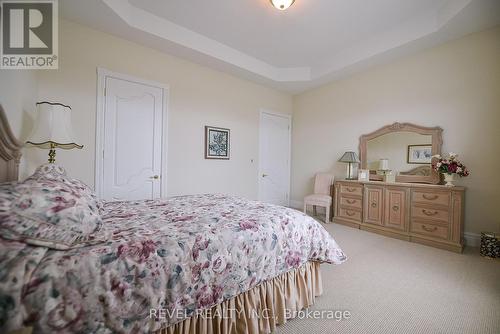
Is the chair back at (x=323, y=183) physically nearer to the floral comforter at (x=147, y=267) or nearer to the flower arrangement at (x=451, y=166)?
the flower arrangement at (x=451, y=166)

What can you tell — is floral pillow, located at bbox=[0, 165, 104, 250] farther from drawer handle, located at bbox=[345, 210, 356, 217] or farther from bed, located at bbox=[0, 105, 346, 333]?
drawer handle, located at bbox=[345, 210, 356, 217]

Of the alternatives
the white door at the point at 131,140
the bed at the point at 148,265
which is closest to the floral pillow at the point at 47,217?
the bed at the point at 148,265

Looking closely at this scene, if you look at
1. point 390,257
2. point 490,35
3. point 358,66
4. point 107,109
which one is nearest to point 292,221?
point 390,257

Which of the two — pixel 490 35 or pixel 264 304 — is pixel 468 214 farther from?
pixel 264 304

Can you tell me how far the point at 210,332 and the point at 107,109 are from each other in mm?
2788

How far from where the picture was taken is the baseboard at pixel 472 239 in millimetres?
2695

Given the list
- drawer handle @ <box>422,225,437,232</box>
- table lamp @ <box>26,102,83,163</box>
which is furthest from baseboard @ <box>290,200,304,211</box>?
table lamp @ <box>26,102,83,163</box>

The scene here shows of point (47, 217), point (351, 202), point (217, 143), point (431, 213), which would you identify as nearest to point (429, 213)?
point (431, 213)

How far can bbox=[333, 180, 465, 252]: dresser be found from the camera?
2.58 metres

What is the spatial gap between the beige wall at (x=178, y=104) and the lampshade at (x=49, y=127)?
160mm

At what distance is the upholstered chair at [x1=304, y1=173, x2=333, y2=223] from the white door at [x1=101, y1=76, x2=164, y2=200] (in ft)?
8.58

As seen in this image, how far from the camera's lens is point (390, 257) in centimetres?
243

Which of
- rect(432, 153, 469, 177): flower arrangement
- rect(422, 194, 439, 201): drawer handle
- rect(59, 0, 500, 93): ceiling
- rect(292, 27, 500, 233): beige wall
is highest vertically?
rect(59, 0, 500, 93): ceiling

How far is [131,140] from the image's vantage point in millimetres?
2896
